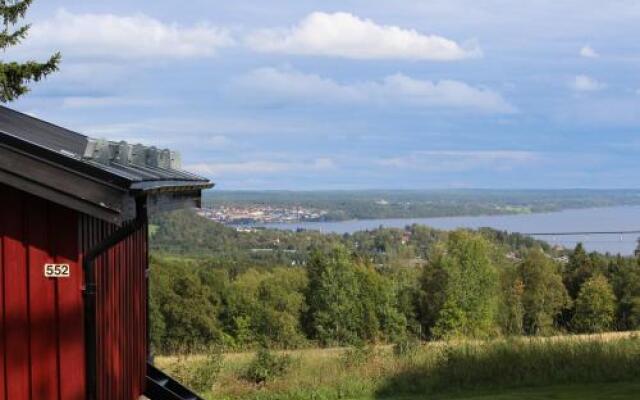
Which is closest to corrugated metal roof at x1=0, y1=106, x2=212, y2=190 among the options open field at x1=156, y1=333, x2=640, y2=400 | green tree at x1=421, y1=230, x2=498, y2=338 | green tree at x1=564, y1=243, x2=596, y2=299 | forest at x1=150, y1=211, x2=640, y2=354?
open field at x1=156, y1=333, x2=640, y2=400

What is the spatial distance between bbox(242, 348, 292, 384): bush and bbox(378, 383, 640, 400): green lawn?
7.10ft

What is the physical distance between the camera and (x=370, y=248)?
80.3 metres

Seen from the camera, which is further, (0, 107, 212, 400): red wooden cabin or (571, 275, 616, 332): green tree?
(571, 275, 616, 332): green tree

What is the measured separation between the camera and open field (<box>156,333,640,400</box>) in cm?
1254

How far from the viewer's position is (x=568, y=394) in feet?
38.7

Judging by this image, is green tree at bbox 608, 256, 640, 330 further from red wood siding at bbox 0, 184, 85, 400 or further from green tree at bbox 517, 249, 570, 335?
red wood siding at bbox 0, 184, 85, 400

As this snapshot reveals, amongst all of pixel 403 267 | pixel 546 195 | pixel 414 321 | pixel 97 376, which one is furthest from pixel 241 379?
pixel 546 195

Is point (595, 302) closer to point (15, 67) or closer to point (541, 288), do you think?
point (541, 288)

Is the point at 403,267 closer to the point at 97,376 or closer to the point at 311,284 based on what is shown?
the point at 311,284

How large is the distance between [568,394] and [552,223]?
102687 mm

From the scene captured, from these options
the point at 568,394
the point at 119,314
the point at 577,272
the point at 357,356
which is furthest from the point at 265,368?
the point at 577,272

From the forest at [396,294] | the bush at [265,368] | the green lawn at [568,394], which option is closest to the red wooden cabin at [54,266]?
the green lawn at [568,394]

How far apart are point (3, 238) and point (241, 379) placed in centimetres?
862

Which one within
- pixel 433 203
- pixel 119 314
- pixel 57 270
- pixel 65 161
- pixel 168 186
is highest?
pixel 65 161
